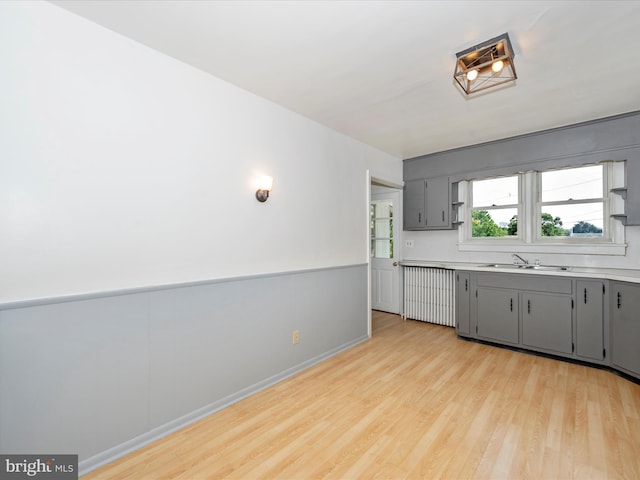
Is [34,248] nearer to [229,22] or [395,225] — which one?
[229,22]

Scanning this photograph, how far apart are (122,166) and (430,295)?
167 inches

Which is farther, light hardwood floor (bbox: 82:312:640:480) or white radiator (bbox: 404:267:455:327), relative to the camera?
white radiator (bbox: 404:267:455:327)

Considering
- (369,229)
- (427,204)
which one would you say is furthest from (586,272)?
(369,229)

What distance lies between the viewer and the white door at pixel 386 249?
514 centimetres

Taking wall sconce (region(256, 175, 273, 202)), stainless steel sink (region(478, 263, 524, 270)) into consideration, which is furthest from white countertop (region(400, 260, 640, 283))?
wall sconce (region(256, 175, 273, 202))

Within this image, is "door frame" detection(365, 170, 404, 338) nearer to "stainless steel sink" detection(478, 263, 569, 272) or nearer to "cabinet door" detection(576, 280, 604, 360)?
"stainless steel sink" detection(478, 263, 569, 272)

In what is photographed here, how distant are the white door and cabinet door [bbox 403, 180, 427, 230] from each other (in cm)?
16

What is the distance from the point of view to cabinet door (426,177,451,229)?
4535mm

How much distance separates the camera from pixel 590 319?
3184 millimetres

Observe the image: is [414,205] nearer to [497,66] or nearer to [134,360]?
[497,66]

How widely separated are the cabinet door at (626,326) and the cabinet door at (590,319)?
10 cm

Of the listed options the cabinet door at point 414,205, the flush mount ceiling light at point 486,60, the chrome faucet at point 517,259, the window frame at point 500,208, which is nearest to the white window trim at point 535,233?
the window frame at point 500,208

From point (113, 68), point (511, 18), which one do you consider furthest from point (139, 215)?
point (511, 18)

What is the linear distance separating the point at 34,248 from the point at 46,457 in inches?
43.7
